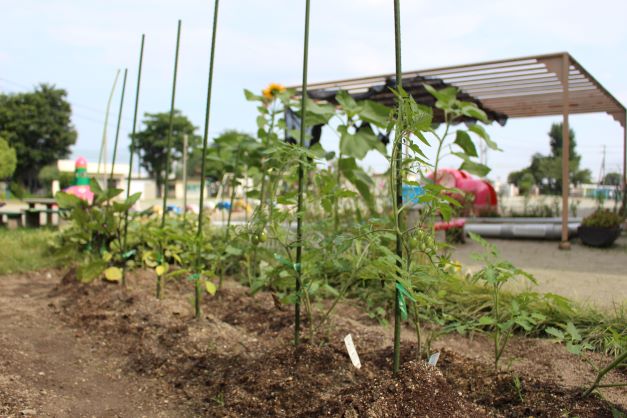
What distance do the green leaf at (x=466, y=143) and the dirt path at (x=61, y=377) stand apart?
1.65 meters

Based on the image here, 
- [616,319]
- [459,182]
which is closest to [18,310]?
[616,319]

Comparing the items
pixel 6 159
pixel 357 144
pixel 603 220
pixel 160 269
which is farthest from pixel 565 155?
pixel 6 159

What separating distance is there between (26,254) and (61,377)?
9.46 ft

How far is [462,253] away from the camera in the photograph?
5.13 m

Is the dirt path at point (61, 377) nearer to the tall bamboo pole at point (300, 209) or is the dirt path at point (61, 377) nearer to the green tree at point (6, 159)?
the tall bamboo pole at point (300, 209)

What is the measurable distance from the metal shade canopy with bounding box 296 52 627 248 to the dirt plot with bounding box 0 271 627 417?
9.94 ft

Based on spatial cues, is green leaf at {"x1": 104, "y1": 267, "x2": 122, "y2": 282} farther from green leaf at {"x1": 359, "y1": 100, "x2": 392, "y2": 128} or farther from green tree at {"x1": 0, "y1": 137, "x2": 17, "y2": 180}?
green tree at {"x1": 0, "y1": 137, "x2": 17, "y2": 180}

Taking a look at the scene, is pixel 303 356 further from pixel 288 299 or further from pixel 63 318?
pixel 63 318

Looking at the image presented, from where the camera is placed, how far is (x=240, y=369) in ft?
6.32

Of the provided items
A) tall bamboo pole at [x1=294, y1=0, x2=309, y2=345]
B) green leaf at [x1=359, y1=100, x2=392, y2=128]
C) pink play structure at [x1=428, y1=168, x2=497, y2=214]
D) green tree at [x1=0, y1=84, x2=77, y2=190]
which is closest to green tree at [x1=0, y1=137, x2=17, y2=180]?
green tree at [x1=0, y1=84, x2=77, y2=190]

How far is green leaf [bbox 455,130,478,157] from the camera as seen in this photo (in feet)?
7.50

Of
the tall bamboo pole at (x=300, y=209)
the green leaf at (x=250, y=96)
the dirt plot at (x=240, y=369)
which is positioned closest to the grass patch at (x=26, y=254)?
the dirt plot at (x=240, y=369)

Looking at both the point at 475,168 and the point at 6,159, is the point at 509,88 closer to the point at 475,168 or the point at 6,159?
the point at 475,168

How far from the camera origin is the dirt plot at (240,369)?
4.80 feet
